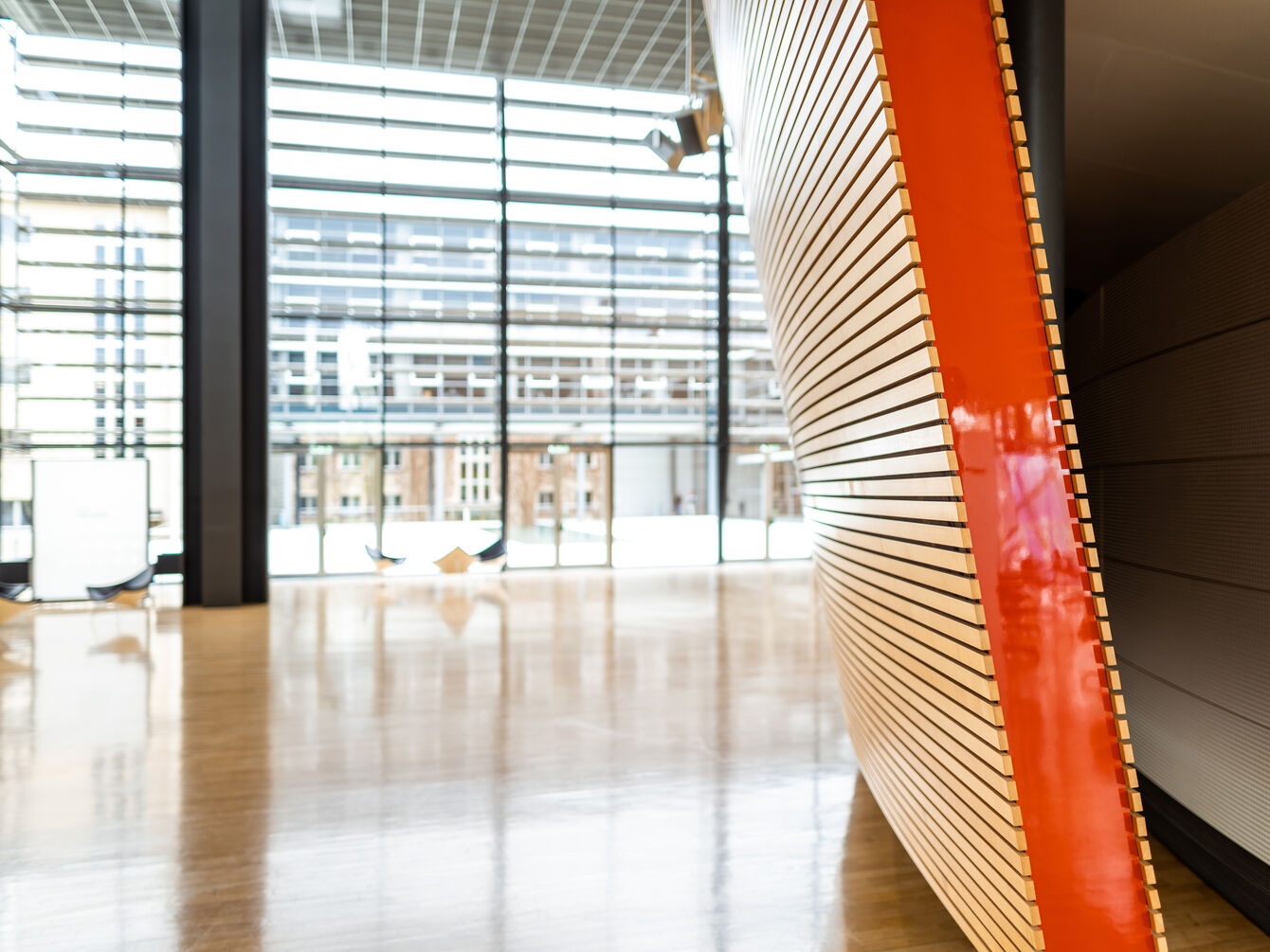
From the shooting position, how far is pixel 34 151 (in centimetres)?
1278

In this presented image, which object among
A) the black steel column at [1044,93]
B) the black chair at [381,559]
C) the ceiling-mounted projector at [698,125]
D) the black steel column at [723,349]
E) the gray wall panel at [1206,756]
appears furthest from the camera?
the black steel column at [723,349]

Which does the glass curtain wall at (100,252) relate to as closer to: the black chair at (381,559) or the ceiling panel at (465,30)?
the ceiling panel at (465,30)

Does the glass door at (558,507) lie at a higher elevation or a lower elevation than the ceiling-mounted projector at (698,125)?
lower

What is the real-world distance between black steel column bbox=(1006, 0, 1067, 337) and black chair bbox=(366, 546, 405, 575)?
11424 mm

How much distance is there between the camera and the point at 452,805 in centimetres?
452

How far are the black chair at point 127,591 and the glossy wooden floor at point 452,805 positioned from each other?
2786 millimetres

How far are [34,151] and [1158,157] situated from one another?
559 inches

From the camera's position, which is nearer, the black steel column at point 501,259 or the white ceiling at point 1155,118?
the white ceiling at point 1155,118

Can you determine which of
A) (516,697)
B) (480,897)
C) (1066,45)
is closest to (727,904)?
(480,897)

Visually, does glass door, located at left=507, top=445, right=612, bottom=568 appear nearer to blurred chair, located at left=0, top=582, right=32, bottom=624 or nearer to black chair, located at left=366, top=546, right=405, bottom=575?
black chair, located at left=366, top=546, right=405, bottom=575

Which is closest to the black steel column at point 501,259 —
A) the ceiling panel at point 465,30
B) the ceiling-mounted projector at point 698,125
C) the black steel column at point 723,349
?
the ceiling panel at point 465,30

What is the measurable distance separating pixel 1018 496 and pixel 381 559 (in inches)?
485

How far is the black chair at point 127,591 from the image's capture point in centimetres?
1150

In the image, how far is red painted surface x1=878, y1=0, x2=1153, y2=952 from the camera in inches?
94.5
